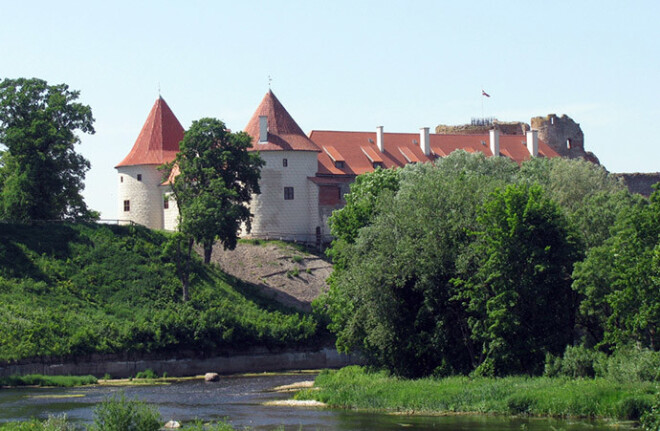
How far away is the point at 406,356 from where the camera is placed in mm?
43625

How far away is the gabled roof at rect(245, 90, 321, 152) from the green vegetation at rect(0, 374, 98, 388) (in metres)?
28.3

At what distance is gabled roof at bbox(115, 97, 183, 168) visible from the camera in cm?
7531

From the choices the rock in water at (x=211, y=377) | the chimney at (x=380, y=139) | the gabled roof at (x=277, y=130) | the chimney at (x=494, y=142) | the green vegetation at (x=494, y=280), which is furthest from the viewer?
the chimney at (x=494, y=142)

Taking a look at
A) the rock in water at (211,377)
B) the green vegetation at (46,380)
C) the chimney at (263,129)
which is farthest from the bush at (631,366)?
the chimney at (263,129)

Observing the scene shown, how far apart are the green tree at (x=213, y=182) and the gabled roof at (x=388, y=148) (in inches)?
468

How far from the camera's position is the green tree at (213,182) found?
201 feet

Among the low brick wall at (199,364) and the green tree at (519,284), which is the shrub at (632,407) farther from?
the low brick wall at (199,364)

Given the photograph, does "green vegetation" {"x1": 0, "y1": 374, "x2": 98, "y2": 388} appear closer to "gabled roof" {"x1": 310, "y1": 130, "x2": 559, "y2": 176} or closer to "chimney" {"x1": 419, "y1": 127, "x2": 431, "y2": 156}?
"gabled roof" {"x1": 310, "y1": 130, "x2": 559, "y2": 176}

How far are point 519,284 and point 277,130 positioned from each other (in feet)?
126

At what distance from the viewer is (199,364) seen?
55844 millimetres

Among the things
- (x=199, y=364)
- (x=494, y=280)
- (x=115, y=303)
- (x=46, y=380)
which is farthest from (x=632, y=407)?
(x=115, y=303)

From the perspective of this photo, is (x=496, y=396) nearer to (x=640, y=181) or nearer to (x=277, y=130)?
(x=277, y=130)

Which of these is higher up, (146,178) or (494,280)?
(146,178)

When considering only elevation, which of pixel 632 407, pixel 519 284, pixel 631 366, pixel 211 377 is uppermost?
pixel 519 284
